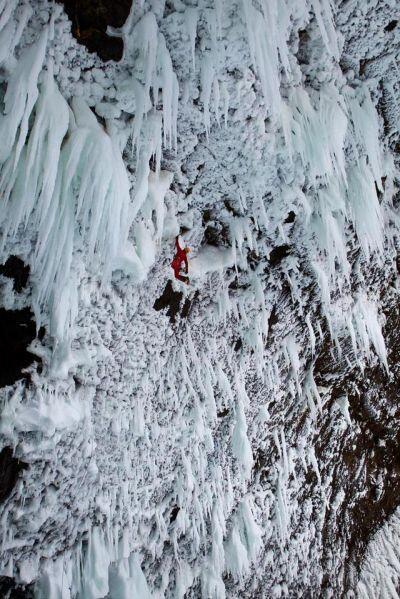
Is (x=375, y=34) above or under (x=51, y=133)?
above

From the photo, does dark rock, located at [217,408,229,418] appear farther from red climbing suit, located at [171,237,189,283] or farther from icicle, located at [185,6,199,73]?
icicle, located at [185,6,199,73]

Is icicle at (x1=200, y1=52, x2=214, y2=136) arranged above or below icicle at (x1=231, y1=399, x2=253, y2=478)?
above

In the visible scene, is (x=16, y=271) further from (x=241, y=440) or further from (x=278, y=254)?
(x=241, y=440)

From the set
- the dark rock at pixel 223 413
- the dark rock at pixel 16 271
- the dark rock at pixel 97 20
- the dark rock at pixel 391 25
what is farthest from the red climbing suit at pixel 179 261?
the dark rock at pixel 391 25

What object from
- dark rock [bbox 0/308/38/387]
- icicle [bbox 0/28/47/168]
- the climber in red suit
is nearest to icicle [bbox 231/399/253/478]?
the climber in red suit

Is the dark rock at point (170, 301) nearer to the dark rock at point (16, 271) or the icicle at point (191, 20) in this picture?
the dark rock at point (16, 271)

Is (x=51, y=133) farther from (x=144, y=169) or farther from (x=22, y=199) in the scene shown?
(x=144, y=169)

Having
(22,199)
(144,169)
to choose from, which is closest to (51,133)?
(22,199)
